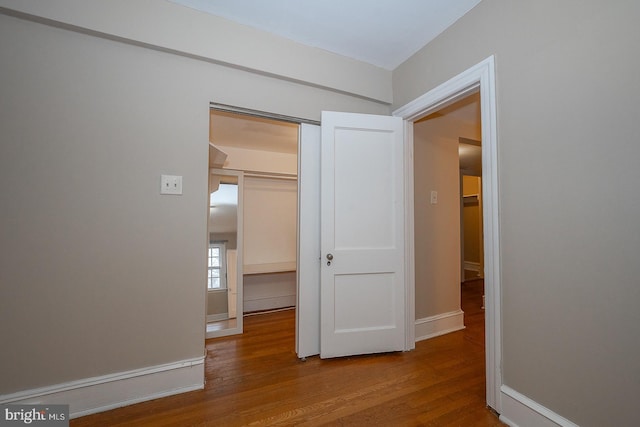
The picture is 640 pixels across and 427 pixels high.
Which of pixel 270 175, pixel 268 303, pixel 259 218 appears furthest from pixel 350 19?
pixel 268 303

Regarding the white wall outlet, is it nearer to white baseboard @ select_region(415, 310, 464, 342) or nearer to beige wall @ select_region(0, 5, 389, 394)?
beige wall @ select_region(0, 5, 389, 394)


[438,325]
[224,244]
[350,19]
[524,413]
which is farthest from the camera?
[224,244]

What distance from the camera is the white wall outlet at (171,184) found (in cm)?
170

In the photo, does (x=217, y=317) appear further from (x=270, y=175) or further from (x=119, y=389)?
(x=270, y=175)

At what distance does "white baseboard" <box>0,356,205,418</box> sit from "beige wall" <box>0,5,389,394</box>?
0.04 metres

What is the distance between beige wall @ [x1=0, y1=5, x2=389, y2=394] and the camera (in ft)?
4.64

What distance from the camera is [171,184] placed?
1.72 m

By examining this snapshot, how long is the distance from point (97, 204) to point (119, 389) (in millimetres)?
1138

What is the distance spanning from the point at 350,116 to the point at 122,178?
172 cm

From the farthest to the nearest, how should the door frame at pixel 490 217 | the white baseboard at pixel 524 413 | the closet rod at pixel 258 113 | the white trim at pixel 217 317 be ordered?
the white trim at pixel 217 317
the closet rod at pixel 258 113
the door frame at pixel 490 217
the white baseboard at pixel 524 413

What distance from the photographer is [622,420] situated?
42.1 inches

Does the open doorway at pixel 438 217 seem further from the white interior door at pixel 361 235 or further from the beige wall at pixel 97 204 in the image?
the beige wall at pixel 97 204

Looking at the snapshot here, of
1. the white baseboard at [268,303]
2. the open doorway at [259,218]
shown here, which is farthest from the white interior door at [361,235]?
the white baseboard at [268,303]

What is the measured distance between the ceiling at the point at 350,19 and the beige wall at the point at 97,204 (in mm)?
448
